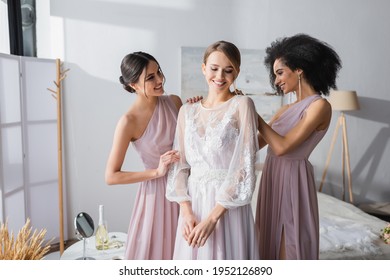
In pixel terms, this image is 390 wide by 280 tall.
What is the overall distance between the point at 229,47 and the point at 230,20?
42 cm

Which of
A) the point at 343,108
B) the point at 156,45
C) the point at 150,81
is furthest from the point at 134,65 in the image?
the point at 343,108

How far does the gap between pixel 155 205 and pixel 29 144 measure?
1.99 feet

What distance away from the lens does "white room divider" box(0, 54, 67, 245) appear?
56.5 inches

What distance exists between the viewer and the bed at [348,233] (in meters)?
1.66

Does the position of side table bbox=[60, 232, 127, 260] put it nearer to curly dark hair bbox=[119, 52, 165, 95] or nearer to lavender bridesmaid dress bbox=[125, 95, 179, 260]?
lavender bridesmaid dress bbox=[125, 95, 179, 260]

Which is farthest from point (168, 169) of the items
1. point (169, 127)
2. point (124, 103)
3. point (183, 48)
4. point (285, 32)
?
point (285, 32)

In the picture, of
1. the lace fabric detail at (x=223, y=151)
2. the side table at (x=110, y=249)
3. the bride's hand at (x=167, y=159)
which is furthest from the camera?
the side table at (x=110, y=249)

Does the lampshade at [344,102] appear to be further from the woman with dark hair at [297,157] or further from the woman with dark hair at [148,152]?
the woman with dark hair at [148,152]

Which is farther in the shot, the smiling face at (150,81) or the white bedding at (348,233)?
the white bedding at (348,233)

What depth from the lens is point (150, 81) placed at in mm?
1230

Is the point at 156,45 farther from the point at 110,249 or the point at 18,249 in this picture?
the point at 110,249

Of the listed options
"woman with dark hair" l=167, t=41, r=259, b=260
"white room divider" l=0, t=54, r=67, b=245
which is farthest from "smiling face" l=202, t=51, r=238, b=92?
"white room divider" l=0, t=54, r=67, b=245

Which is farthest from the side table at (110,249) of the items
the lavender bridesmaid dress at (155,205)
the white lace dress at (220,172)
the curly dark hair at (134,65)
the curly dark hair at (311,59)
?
the curly dark hair at (311,59)

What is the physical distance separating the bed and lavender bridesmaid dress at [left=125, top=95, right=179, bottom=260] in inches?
19.1
